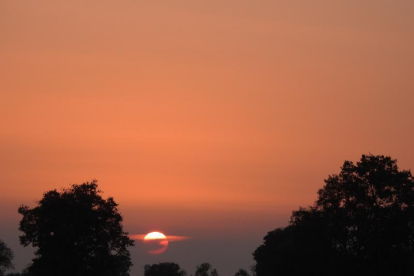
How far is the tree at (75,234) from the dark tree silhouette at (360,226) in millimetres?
26429

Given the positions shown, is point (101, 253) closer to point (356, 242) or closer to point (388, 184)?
point (356, 242)

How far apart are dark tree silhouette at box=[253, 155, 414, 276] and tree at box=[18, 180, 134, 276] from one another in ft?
86.7

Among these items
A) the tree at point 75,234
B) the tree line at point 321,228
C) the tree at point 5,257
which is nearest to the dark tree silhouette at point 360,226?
the tree line at point 321,228

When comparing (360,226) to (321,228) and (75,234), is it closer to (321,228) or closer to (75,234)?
(321,228)

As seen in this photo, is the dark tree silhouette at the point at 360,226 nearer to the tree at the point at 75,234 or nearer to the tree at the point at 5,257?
the tree at the point at 75,234

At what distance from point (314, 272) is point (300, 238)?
524 cm

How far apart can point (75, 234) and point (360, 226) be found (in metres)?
40.1

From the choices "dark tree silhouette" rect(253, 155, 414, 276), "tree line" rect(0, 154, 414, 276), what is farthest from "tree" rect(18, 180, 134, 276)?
"dark tree silhouette" rect(253, 155, 414, 276)

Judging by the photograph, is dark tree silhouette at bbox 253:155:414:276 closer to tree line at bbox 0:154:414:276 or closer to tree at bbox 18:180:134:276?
tree line at bbox 0:154:414:276

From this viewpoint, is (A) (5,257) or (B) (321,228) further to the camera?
(A) (5,257)

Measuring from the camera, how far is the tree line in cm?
8719

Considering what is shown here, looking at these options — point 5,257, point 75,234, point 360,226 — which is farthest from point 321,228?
point 5,257

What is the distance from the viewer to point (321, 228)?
91.2 metres

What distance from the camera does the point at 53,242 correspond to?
90.8 meters
